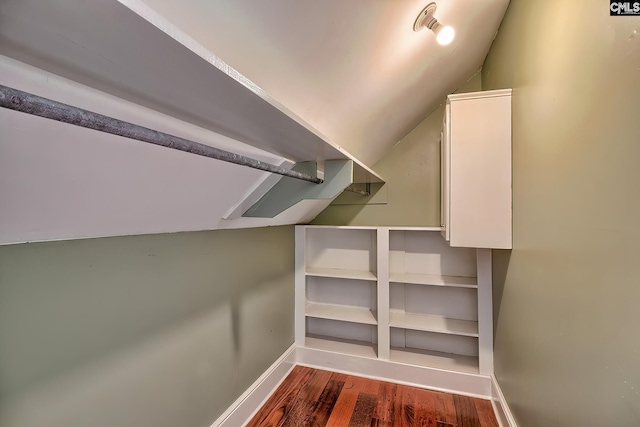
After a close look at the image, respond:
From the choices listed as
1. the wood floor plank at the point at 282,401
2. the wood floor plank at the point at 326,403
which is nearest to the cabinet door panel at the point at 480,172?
the wood floor plank at the point at 326,403

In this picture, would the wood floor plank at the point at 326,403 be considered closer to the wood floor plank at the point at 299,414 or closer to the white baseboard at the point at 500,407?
the wood floor plank at the point at 299,414

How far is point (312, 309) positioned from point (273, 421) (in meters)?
0.93

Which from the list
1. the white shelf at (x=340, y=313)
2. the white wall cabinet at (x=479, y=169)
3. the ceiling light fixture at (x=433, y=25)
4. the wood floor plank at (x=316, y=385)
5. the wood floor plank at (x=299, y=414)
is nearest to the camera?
the ceiling light fixture at (x=433, y=25)

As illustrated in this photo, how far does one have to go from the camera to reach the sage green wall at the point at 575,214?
0.69 m

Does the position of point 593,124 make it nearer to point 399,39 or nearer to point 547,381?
point 399,39

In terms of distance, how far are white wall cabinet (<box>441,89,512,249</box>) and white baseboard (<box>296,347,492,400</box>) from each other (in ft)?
3.61

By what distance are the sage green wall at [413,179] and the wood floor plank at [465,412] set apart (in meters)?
1.26

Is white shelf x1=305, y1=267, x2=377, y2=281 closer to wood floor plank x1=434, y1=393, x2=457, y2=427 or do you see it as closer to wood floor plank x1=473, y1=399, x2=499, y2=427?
wood floor plank x1=434, y1=393, x2=457, y2=427

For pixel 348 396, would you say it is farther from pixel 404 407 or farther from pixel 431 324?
pixel 431 324

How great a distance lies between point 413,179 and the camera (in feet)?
7.87

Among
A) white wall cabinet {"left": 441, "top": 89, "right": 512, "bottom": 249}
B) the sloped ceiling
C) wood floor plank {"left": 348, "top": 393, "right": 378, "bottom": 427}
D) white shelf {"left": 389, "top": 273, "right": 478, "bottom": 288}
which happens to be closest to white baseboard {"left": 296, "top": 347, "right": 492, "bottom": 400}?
wood floor plank {"left": 348, "top": 393, "right": 378, "bottom": 427}

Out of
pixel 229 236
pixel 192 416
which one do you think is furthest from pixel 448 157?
pixel 192 416

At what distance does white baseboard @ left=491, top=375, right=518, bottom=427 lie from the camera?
1544 millimetres

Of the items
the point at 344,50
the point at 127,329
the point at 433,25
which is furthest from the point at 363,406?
the point at 433,25
